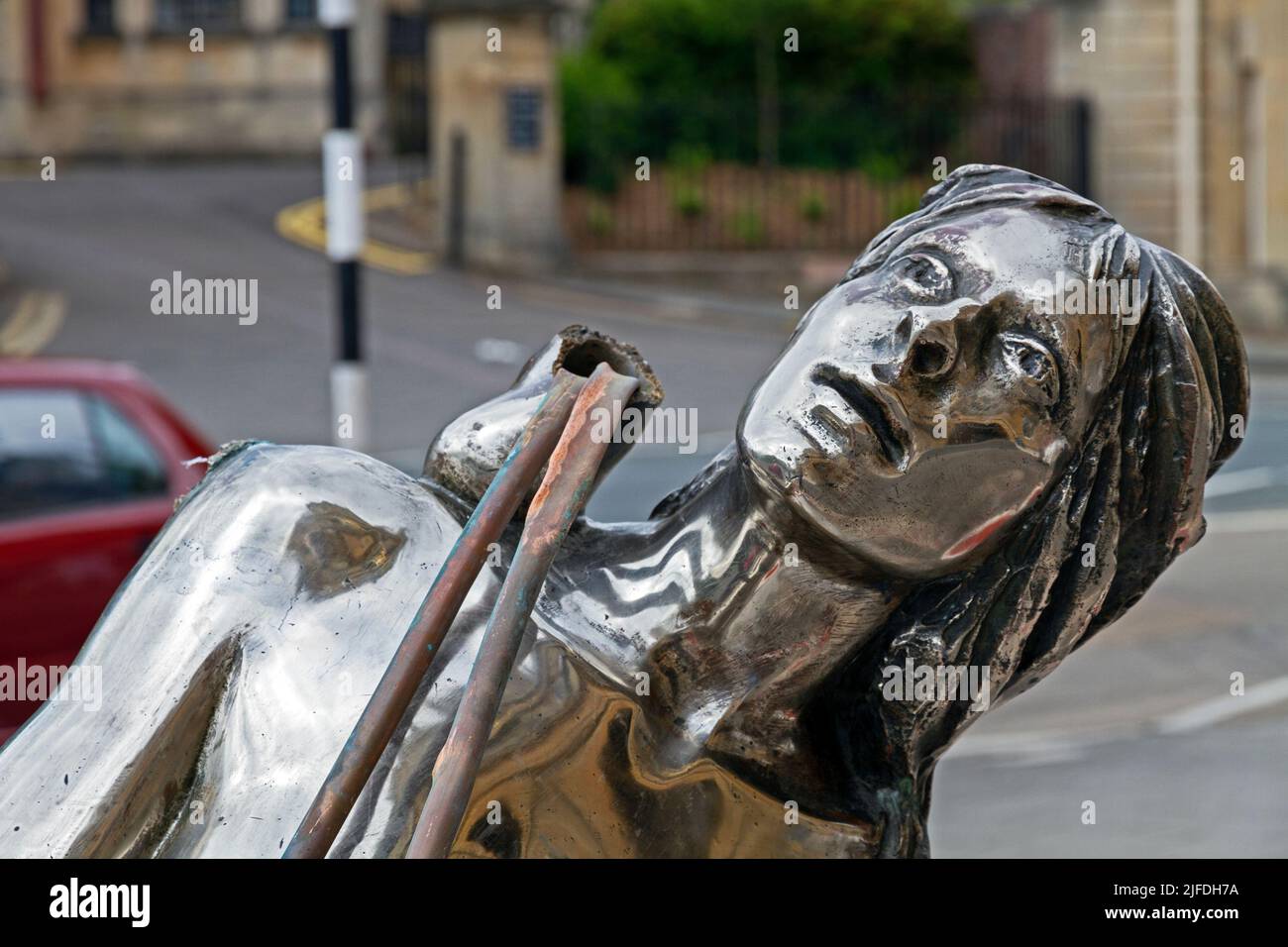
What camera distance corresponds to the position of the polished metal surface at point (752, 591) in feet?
5.15

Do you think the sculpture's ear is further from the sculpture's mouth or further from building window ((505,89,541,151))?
building window ((505,89,541,151))

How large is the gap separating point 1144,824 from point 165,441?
3.46m

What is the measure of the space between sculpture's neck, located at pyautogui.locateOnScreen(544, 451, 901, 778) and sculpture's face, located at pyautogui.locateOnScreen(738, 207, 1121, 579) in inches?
3.3

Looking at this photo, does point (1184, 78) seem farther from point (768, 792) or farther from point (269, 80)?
point (768, 792)

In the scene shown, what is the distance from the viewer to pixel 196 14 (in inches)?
1126

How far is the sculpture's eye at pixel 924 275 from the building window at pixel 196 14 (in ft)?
92.6

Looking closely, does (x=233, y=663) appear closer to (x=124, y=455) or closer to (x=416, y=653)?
(x=416, y=653)

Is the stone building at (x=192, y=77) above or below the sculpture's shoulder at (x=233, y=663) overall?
above

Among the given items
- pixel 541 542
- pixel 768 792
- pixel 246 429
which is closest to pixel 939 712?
pixel 768 792

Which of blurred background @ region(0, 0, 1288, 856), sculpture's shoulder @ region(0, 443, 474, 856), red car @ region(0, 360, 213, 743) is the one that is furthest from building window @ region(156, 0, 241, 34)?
sculpture's shoulder @ region(0, 443, 474, 856)

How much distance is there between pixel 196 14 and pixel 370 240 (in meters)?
10.3

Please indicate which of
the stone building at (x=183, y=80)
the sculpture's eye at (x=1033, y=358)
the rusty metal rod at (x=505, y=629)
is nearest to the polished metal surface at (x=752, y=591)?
the sculpture's eye at (x=1033, y=358)

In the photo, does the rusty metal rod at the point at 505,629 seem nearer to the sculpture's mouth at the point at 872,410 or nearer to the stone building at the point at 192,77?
the sculpture's mouth at the point at 872,410

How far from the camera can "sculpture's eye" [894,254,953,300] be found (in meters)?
1.61
